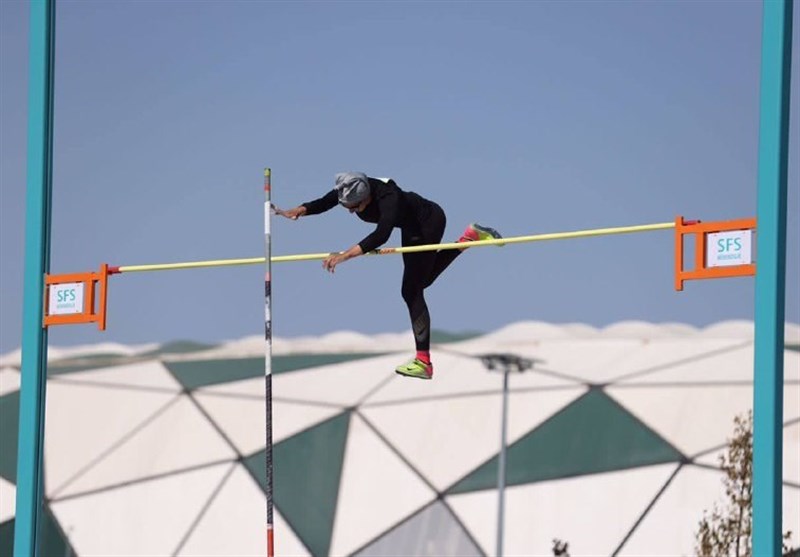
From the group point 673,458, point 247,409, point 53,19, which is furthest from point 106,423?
point 53,19

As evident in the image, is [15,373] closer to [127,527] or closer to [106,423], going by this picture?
[106,423]

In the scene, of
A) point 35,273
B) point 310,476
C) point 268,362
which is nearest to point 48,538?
point 310,476

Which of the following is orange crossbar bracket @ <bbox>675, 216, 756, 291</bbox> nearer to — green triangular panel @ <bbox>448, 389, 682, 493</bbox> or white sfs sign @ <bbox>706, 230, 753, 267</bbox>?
white sfs sign @ <bbox>706, 230, 753, 267</bbox>

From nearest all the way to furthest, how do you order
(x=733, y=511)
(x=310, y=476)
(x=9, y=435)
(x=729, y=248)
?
(x=729, y=248) → (x=733, y=511) → (x=310, y=476) → (x=9, y=435)

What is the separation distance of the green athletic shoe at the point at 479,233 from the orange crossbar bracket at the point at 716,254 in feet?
7.09

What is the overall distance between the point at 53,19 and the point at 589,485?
1457 cm

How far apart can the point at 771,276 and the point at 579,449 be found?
16950mm

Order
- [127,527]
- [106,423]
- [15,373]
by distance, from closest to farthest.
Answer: [127,527] → [106,423] → [15,373]

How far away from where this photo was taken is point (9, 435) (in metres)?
30.3

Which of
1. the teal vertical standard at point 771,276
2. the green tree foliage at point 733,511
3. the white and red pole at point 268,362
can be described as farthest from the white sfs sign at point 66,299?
the green tree foliage at point 733,511

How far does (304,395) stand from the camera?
2944 centimetres

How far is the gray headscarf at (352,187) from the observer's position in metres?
12.6

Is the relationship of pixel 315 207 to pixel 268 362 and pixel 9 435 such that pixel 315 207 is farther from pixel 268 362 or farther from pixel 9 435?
pixel 9 435

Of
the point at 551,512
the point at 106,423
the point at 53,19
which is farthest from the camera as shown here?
the point at 106,423
